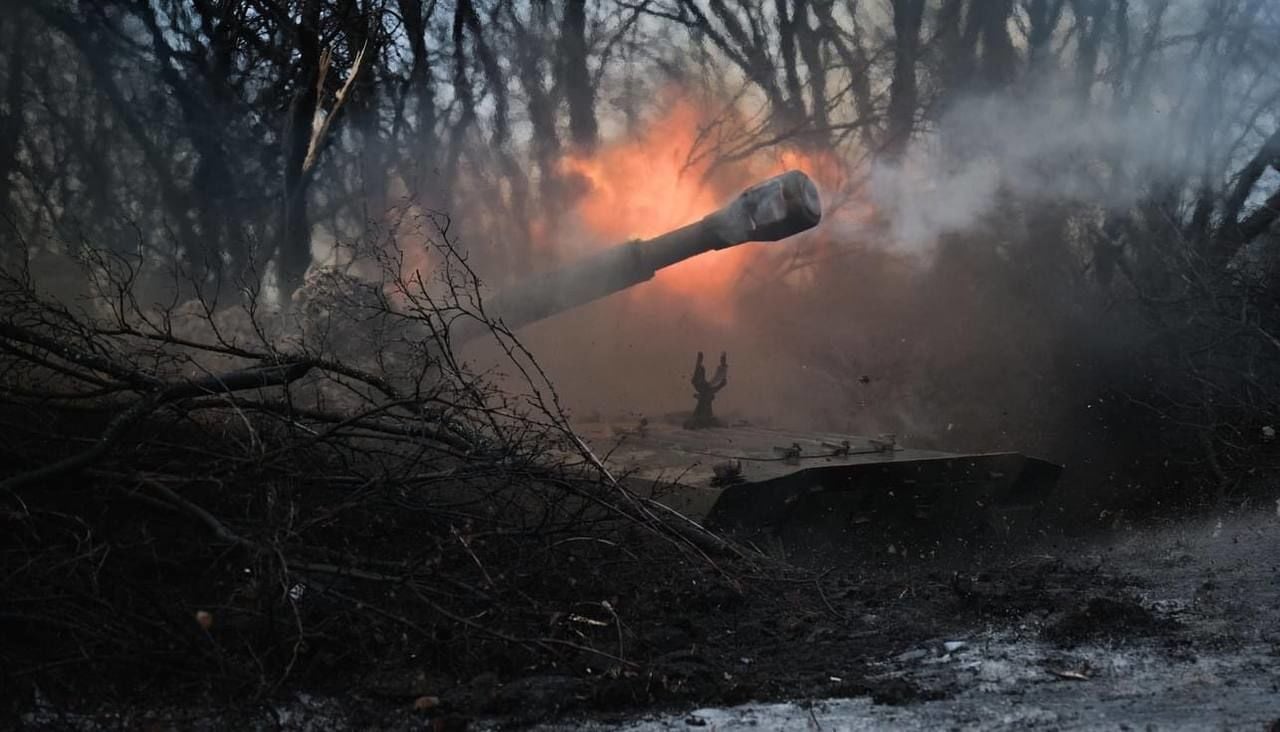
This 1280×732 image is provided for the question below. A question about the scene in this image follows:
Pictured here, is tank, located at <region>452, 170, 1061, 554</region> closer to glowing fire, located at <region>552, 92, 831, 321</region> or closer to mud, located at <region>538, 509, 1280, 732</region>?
mud, located at <region>538, 509, 1280, 732</region>

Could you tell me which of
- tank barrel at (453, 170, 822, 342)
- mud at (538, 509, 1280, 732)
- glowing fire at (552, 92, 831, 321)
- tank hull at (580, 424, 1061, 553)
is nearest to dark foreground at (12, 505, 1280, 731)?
mud at (538, 509, 1280, 732)

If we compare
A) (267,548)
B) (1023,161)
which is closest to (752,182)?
(1023,161)

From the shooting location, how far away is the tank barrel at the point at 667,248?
28.0 feet

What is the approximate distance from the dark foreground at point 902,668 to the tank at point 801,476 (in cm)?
94

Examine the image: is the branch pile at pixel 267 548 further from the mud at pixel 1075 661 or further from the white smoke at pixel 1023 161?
the white smoke at pixel 1023 161

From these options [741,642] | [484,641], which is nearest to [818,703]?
[741,642]

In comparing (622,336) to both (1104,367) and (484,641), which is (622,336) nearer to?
(1104,367)

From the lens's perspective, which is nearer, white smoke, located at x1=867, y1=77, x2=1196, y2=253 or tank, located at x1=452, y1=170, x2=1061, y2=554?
tank, located at x1=452, y1=170, x2=1061, y2=554

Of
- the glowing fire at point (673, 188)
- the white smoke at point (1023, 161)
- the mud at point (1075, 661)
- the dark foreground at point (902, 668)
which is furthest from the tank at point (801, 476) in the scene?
the white smoke at point (1023, 161)

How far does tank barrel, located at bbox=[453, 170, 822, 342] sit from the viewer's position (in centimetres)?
855

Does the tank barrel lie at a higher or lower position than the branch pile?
higher

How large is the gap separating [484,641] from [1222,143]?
1422cm

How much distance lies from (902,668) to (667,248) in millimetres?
5607

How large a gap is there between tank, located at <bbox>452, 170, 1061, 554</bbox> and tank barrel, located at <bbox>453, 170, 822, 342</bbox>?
1 cm
